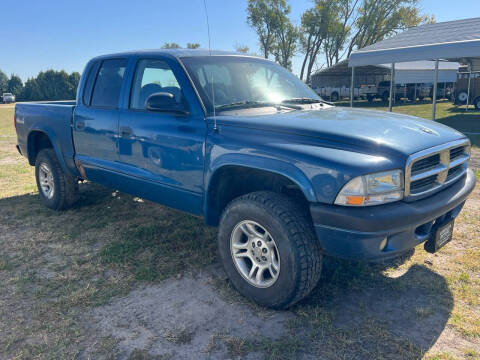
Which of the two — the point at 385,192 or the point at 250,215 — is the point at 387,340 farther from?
the point at 250,215

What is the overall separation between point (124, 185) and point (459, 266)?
10.5ft

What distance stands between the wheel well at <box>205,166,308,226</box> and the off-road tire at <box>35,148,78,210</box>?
2649mm

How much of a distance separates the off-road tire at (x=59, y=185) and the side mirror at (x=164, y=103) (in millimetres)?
2382

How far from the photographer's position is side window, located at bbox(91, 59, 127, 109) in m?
4.13

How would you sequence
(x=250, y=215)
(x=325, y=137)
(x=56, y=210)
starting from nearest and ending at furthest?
(x=325, y=137) < (x=250, y=215) < (x=56, y=210)

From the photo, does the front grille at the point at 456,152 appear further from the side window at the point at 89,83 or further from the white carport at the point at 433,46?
the white carport at the point at 433,46

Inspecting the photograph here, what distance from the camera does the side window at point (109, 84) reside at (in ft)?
13.5

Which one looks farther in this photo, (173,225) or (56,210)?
(56,210)

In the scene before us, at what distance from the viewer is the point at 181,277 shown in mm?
3447

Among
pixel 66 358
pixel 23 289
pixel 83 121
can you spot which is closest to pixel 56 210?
pixel 83 121

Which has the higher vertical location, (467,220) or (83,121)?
(83,121)

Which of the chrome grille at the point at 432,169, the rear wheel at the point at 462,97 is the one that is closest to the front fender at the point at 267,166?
the chrome grille at the point at 432,169

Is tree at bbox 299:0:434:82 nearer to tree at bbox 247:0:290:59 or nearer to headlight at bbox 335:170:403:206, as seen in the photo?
tree at bbox 247:0:290:59

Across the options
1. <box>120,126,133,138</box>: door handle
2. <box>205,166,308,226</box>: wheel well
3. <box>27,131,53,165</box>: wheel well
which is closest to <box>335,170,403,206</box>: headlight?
<box>205,166,308,226</box>: wheel well
